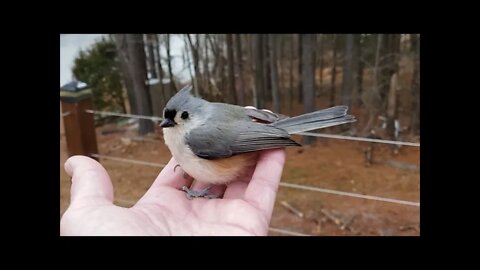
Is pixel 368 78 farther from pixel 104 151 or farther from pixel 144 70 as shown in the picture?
pixel 104 151

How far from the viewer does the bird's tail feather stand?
1.88 m

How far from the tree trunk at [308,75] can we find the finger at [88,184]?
3.91 metres

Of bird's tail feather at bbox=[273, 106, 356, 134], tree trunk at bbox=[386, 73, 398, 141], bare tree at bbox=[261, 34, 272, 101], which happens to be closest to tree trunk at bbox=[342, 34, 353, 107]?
tree trunk at bbox=[386, 73, 398, 141]

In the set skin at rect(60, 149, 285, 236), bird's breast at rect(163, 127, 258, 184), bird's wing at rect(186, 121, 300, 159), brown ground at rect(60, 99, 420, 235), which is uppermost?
bird's wing at rect(186, 121, 300, 159)

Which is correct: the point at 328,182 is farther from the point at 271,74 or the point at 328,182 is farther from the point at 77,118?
the point at 77,118

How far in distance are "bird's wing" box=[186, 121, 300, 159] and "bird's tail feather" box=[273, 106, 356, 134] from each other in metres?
0.07

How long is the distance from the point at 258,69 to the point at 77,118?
118 inches

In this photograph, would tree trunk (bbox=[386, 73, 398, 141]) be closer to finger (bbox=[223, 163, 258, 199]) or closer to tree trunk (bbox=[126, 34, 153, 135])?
tree trunk (bbox=[126, 34, 153, 135])

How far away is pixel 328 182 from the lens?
4320 millimetres

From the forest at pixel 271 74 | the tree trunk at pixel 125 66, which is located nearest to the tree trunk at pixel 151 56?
the forest at pixel 271 74

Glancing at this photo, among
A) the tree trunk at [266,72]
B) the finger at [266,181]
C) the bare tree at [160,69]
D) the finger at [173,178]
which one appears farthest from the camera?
the tree trunk at [266,72]

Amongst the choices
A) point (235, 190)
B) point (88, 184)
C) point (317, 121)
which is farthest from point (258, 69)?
point (88, 184)

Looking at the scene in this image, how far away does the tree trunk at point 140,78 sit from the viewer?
505 cm

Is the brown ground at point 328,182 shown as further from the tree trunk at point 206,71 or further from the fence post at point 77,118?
the tree trunk at point 206,71
